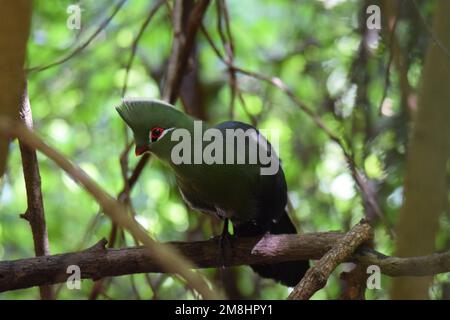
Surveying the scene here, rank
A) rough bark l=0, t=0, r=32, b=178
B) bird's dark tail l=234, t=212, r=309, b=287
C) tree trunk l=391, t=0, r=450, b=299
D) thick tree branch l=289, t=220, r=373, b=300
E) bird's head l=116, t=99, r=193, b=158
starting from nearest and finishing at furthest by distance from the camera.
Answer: rough bark l=0, t=0, r=32, b=178, tree trunk l=391, t=0, r=450, b=299, thick tree branch l=289, t=220, r=373, b=300, bird's head l=116, t=99, r=193, b=158, bird's dark tail l=234, t=212, r=309, b=287

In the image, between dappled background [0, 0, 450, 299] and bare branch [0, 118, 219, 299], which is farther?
dappled background [0, 0, 450, 299]

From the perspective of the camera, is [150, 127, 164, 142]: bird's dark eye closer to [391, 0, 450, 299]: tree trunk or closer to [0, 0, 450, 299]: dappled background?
[391, 0, 450, 299]: tree trunk

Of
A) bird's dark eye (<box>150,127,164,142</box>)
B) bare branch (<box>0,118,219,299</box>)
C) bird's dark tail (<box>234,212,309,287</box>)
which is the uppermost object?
bird's dark eye (<box>150,127,164,142</box>)

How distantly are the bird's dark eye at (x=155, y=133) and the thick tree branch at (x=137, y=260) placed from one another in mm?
487

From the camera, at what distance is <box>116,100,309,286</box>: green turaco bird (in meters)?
2.82

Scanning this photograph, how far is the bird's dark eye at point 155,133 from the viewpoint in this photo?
282cm

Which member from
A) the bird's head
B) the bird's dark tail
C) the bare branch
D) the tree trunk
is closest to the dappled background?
the bird's dark tail

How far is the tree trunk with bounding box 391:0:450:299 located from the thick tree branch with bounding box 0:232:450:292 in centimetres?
48

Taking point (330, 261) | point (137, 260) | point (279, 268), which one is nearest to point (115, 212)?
point (330, 261)

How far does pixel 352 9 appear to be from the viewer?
14.8ft

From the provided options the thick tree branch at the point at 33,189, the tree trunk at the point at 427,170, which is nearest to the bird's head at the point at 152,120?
the thick tree branch at the point at 33,189

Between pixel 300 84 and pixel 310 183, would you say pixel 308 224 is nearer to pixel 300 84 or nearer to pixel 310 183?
pixel 310 183

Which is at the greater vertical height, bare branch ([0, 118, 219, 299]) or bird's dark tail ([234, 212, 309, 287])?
bare branch ([0, 118, 219, 299])

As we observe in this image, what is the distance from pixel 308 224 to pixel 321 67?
1200mm
